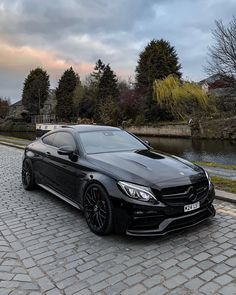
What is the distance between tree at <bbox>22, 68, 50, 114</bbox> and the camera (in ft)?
273

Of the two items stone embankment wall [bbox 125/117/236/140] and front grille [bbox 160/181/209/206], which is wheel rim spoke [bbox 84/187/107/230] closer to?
front grille [bbox 160/181/209/206]

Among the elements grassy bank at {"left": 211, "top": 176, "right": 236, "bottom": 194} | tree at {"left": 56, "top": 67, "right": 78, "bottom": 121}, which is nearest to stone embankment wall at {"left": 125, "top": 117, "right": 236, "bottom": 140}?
grassy bank at {"left": 211, "top": 176, "right": 236, "bottom": 194}

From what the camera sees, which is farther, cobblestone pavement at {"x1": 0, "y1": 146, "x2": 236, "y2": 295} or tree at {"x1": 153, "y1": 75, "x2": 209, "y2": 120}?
tree at {"x1": 153, "y1": 75, "x2": 209, "y2": 120}

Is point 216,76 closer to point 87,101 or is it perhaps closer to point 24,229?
point 87,101

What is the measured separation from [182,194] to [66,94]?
65964mm

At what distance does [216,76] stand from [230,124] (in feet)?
23.7

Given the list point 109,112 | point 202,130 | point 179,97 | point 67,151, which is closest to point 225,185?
point 67,151

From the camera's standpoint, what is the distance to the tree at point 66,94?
6738cm

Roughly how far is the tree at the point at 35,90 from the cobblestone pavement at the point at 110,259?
79240 mm

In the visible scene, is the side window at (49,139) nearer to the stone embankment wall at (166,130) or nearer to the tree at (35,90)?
the stone embankment wall at (166,130)

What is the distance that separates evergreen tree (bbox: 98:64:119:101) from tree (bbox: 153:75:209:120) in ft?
54.9

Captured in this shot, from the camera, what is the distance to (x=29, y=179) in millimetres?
7590

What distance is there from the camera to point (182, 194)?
450 cm

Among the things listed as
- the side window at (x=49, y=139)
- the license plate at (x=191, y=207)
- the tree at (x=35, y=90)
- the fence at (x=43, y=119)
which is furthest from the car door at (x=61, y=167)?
the tree at (x=35, y=90)
